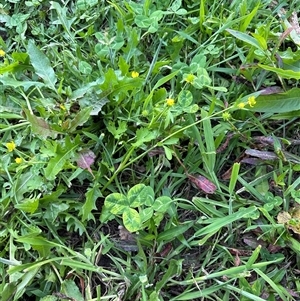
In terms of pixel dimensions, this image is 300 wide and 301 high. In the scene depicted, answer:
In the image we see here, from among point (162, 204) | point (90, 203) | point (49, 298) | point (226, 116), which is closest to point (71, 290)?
point (49, 298)

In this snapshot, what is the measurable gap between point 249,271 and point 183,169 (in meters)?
0.36

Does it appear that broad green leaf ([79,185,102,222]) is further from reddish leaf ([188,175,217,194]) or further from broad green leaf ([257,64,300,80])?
broad green leaf ([257,64,300,80])

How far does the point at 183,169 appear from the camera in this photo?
1.49 m

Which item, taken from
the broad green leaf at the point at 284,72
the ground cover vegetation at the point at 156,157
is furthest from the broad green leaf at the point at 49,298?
the broad green leaf at the point at 284,72

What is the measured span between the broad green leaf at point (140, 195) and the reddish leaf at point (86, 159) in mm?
159

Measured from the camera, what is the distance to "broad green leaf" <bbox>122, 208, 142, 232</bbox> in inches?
52.2

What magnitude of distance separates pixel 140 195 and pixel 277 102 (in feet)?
1.77

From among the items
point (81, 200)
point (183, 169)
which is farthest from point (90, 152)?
A: point (183, 169)

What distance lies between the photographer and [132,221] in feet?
4.36

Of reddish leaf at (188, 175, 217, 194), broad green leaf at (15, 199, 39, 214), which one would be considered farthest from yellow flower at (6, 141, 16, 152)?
reddish leaf at (188, 175, 217, 194)

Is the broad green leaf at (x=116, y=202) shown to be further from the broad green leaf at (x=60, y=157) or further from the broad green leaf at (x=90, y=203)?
the broad green leaf at (x=60, y=157)

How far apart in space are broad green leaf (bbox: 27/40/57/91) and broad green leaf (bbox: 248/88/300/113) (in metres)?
0.65

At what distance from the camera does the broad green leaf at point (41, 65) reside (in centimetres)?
155

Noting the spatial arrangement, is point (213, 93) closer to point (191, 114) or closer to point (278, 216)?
point (191, 114)
